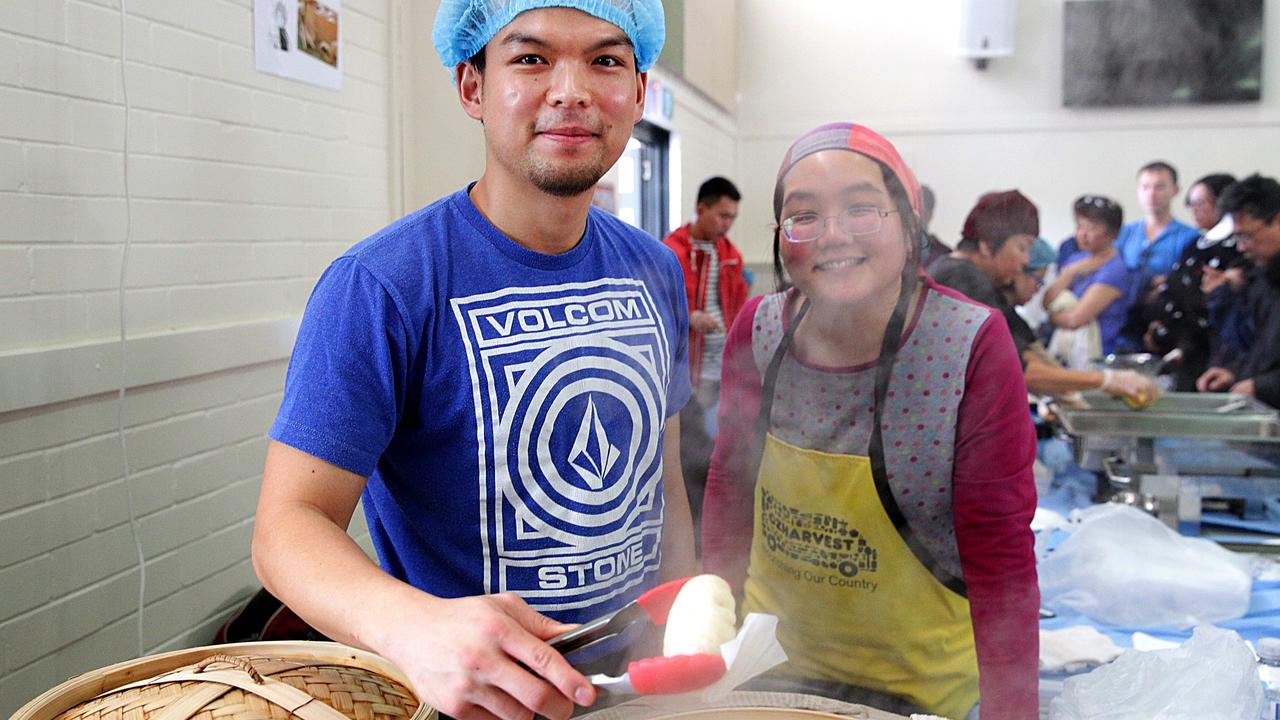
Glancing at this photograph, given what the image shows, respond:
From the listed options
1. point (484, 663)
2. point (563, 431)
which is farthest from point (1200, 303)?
point (484, 663)

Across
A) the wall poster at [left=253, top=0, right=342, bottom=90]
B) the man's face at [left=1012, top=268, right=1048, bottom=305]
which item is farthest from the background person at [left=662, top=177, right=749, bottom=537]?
the wall poster at [left=253, top=0, right=342, bottom=90]

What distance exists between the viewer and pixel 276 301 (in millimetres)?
2137

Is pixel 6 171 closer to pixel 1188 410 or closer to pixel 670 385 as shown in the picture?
pixel 670 385

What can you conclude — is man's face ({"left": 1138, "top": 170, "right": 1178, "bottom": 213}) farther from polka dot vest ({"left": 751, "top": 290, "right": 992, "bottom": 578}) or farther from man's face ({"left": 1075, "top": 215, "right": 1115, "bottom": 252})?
polka dot vest ({"left": 751, "top": 290, "right": 992, "bottom": 578})

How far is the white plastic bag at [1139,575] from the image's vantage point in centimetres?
128

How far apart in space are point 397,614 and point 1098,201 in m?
0.93

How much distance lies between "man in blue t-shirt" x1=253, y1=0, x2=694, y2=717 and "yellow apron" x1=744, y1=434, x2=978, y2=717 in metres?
0.18

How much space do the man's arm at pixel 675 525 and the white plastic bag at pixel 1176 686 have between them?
0.43 meters

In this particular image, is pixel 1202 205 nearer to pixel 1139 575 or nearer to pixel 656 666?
pixel 1139 575

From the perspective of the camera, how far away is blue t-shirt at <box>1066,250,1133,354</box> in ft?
4.32

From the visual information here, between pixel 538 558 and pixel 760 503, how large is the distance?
32cm

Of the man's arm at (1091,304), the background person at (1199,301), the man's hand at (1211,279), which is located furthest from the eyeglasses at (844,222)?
the man's hand at (1211,279)

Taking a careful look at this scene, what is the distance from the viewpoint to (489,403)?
0.93 metres

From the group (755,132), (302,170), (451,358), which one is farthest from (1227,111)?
(302,170)
